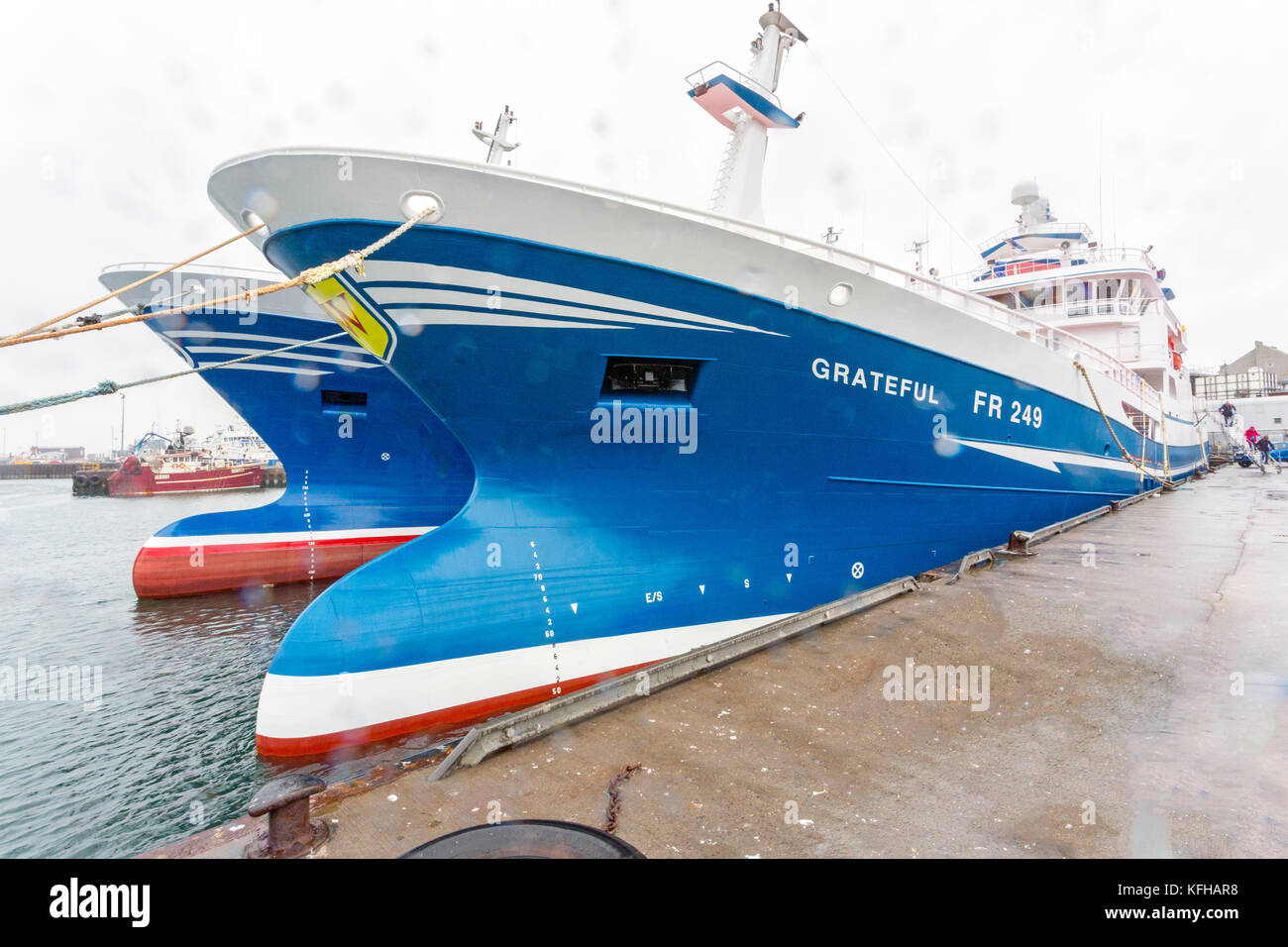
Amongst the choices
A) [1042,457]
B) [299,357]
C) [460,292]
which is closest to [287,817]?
[460,292]

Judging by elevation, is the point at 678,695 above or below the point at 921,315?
below

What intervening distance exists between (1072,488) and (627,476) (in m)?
9.39

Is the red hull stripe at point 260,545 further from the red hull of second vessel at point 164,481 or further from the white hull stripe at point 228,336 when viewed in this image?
the red hull of second vessel at point 164,481

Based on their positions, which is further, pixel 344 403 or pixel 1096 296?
pixel 1096 296

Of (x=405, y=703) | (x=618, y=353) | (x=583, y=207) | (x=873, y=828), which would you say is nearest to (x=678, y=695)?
(x=873, y=828)

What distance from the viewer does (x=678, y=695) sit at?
163 inches

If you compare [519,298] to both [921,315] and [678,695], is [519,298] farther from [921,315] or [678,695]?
[921,315]

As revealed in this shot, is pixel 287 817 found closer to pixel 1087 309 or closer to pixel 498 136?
pixel 498 136

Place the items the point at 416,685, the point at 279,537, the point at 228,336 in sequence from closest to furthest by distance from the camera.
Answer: the point at 416,685 < the point at 228,336 < the point at 279,537

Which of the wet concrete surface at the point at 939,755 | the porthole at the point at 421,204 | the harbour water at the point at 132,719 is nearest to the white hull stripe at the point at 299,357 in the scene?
the harbour water at the point at 132,719

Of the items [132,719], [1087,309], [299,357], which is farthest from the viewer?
[1087,309]

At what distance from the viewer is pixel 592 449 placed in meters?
5.62

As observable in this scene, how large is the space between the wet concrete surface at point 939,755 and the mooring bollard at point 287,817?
157mm

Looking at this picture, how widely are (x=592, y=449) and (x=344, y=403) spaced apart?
24.4 feet
